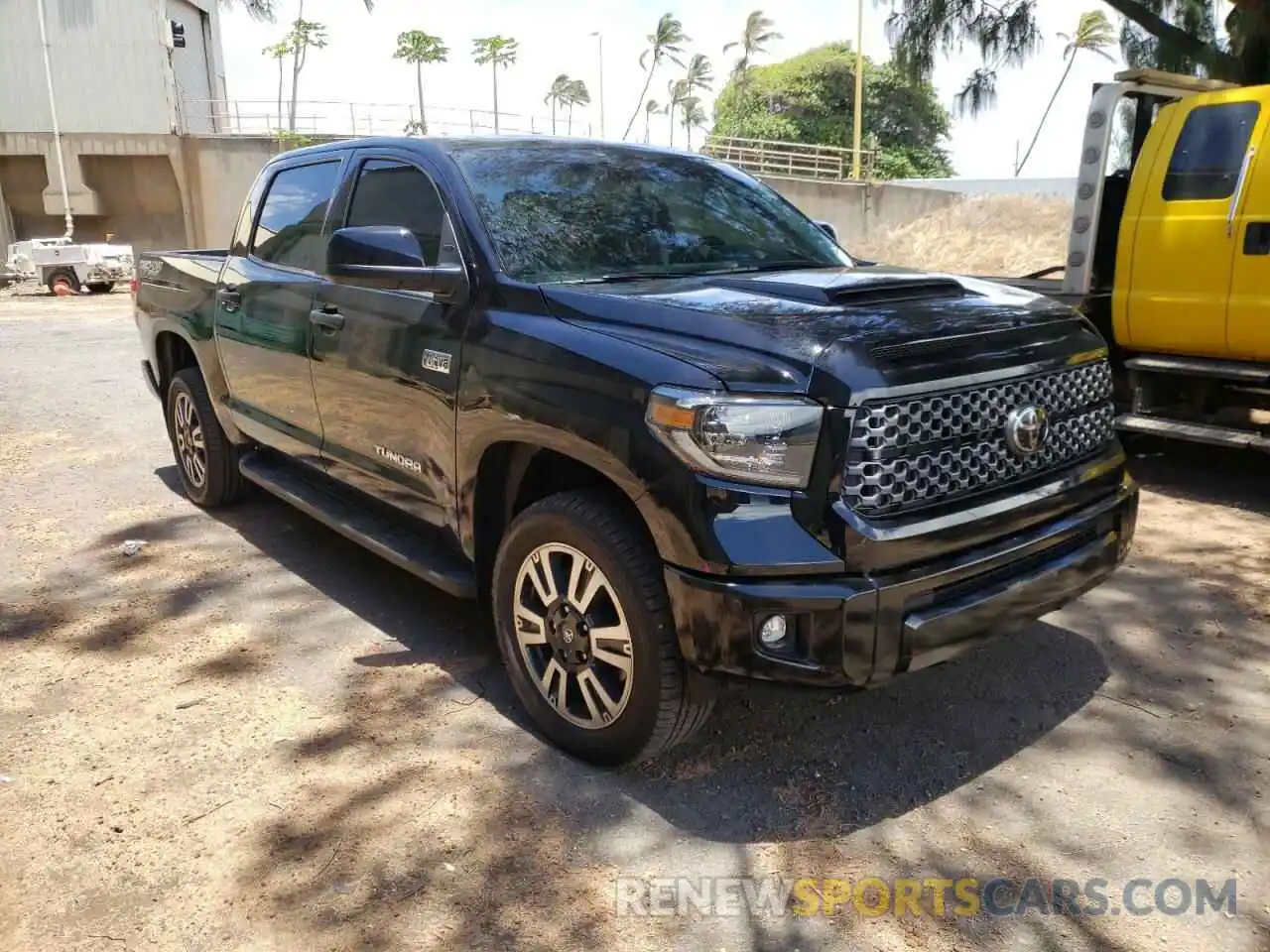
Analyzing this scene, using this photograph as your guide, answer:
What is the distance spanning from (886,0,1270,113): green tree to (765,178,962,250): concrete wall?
638 inches

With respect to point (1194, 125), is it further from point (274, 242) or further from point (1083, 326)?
point (274, 242)

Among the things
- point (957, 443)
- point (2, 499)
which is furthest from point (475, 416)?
point (2, 499)

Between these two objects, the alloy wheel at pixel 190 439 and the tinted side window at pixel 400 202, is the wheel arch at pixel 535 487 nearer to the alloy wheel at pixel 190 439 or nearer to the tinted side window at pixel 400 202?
the tinted side window at pixel 400 202

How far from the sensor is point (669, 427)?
262cm

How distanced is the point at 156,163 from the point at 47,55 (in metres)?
A: 4.29

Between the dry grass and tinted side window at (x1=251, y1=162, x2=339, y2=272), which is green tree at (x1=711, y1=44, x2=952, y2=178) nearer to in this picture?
the dry grass

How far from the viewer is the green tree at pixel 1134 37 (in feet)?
31.0

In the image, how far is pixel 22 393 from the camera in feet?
31.7

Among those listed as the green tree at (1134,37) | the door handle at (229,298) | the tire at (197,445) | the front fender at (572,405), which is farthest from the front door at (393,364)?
Result: the green tree at (1134,37)

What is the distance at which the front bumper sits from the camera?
2.53 metres

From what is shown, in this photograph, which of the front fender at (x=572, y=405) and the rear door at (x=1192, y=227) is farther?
the rear door at (x=1192, y=227)

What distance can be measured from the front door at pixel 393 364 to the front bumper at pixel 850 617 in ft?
3.99

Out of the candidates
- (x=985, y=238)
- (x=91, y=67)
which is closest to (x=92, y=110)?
(x=91, y=67)

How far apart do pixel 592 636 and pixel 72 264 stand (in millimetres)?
25540
